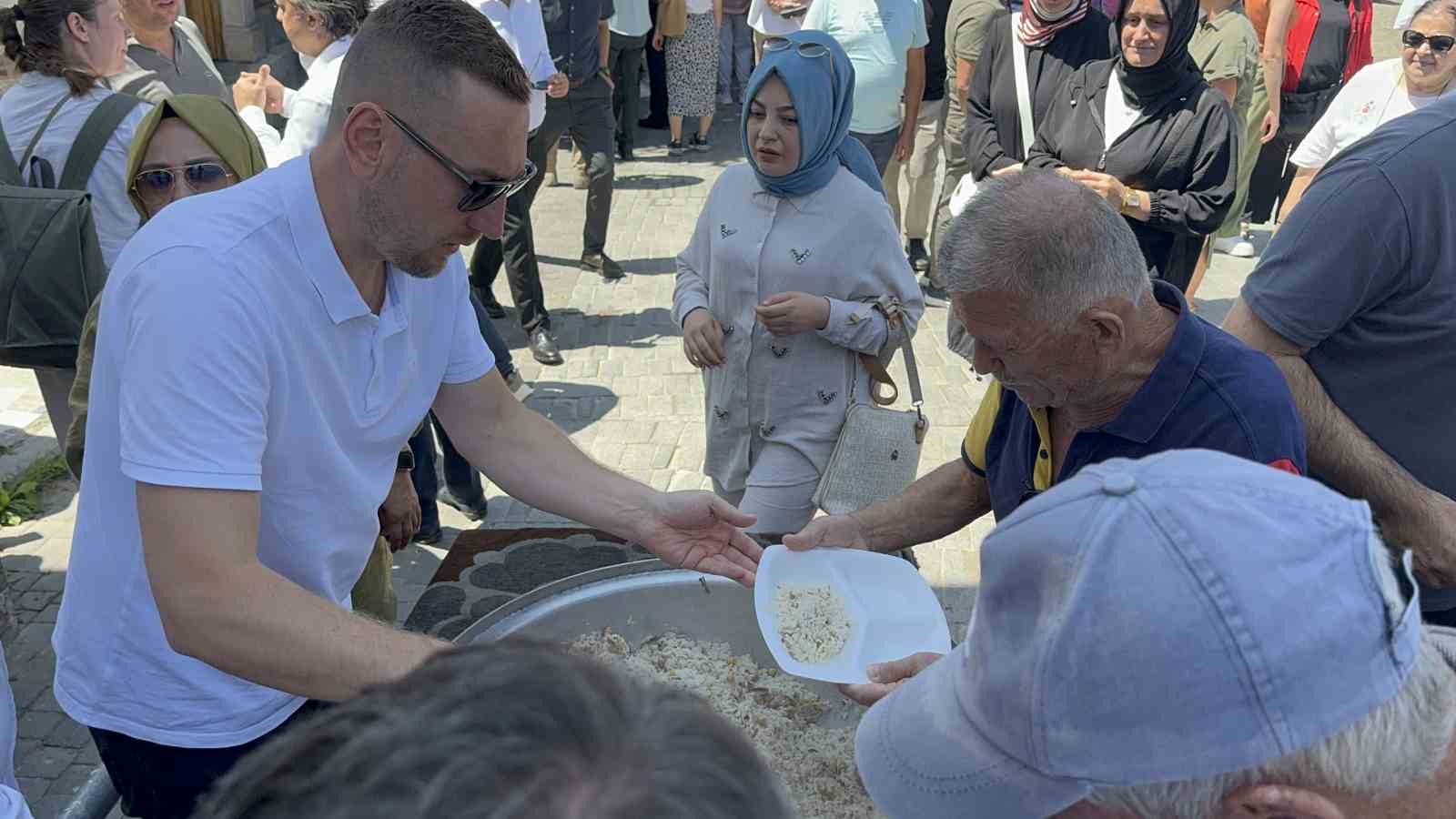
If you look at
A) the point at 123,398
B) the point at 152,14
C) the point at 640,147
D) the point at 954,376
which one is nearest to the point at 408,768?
the point at 123,398

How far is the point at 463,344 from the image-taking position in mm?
2240

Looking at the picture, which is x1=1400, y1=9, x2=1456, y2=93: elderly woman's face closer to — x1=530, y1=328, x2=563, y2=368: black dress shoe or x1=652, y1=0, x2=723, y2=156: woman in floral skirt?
x1=530, y1=328, x2=563, y2=368: black dress shoe

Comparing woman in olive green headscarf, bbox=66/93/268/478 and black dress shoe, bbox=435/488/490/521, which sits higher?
woman in olive green headscarf, bbox=66/93/268/478

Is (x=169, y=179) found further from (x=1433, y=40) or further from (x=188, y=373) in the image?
(x=1433, y=40)

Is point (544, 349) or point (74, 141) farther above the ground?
point (74, 141)

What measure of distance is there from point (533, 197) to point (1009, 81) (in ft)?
10.3

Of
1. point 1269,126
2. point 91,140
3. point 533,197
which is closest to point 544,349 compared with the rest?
point 533,197

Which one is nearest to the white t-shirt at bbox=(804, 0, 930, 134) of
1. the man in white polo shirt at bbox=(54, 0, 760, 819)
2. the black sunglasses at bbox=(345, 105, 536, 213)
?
the man in white polo shirt at bbox=(54, 0, 760, 819)

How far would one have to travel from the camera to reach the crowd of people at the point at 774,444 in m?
0.92

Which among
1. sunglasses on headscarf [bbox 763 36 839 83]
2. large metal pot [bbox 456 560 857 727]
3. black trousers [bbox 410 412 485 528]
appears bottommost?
black trousers [bbox 410 412 485 528]

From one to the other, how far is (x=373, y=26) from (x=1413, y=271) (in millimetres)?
1951

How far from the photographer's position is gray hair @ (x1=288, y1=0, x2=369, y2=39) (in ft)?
16.1

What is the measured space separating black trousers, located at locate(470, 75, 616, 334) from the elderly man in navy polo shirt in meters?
4.15

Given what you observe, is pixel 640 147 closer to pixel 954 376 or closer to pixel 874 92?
pixel 874 92
